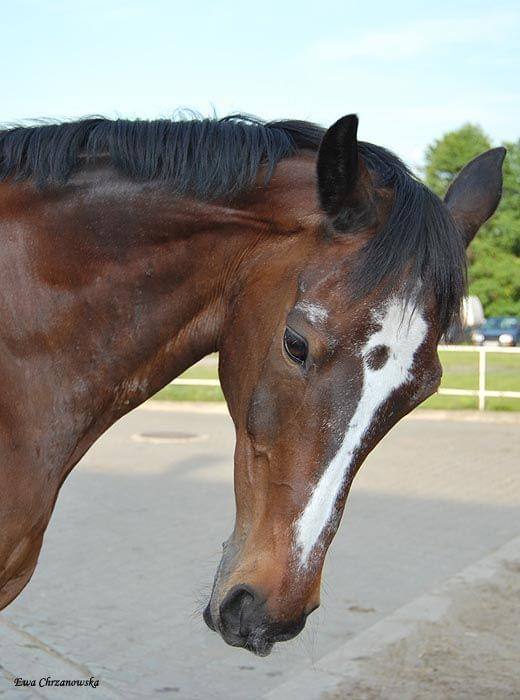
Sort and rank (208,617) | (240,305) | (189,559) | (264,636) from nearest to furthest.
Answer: (264,636)
(208,617)
(240,305)
(189,559)

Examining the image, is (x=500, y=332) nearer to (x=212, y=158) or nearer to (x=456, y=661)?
(x=456, y=661)

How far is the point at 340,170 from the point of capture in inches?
75.8

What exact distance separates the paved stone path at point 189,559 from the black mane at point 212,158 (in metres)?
1.07

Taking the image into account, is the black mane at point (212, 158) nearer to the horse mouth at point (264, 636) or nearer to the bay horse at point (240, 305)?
the bay horse at point (240, 305)

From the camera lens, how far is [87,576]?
577 cm

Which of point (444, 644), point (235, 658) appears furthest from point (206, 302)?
point (444, 644)

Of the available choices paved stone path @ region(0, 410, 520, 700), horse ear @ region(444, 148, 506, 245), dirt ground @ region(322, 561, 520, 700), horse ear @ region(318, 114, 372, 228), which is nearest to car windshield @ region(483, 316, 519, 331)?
paved stone path @ region(0, 410, 520, 700)

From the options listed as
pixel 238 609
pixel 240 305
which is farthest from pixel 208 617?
pixel 240 305

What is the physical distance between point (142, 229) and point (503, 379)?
18.6 m

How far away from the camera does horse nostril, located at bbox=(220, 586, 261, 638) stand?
1.88 m

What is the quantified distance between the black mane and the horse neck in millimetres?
59

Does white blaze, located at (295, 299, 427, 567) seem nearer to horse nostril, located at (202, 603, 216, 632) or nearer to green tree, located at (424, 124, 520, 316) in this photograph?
horse nostril, located at (202, 603, 216, 632)

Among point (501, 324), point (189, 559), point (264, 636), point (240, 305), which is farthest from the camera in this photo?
point (501, 324)

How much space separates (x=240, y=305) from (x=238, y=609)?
2.42 feet
